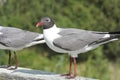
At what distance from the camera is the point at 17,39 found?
471 cm

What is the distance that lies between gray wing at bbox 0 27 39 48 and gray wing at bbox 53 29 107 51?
19.0 inches

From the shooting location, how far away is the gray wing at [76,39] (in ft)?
14.0

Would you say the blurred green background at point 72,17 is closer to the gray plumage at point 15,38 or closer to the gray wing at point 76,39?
the gray plumage at point 15,38

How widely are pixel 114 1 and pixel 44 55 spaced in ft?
6.01

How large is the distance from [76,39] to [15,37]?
727mm

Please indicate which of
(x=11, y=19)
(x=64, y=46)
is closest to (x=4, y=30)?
(x=64, y=46)

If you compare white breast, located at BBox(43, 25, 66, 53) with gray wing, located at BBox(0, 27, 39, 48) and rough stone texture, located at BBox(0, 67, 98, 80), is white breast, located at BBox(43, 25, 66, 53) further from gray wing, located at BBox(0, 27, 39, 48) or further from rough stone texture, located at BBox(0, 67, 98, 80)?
gray wing, located at BBox(0, 27, 39, 48)

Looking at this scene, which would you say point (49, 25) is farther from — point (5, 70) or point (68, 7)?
point (68, 7)

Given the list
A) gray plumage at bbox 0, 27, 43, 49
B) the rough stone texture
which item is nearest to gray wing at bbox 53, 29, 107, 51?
the rough stone texture

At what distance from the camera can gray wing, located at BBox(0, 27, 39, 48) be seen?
15.3 feet

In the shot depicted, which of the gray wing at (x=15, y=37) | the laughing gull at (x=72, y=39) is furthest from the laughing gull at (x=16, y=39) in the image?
the laughing gull at (x=72, y=39)

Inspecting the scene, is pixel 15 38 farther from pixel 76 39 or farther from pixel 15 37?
pixel 76 39

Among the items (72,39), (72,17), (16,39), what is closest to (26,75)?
(16,39)

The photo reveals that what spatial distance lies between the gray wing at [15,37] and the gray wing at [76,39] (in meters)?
0.48
